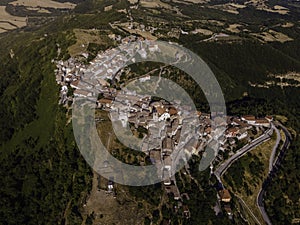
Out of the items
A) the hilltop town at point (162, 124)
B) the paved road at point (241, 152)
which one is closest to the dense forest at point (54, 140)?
the hilltop town at point (162, 124)

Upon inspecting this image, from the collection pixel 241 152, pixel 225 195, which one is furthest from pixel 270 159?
pixel 225 195

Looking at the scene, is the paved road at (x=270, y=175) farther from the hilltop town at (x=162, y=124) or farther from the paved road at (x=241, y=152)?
the hilltop town at (x=162, y=124)

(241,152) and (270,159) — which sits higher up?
(241,152)

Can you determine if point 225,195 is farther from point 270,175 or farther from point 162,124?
point 162,124

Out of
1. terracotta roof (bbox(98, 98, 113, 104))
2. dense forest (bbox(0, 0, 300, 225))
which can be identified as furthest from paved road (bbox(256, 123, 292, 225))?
terracotta roof (bbox(98, 98, 113, 104))

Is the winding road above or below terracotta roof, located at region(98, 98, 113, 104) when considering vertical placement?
below

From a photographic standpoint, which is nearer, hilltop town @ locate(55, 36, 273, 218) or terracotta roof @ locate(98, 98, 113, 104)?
hilltop town @ locate(55, 36, 273, 218)

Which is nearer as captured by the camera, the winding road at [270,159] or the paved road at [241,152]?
the winding road at [270,159]

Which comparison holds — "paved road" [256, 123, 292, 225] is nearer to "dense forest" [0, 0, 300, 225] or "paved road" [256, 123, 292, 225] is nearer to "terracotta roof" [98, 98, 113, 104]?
"dense forest" [0, 0, 300, 225]

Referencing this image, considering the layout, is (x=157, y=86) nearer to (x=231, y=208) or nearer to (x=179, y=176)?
(x=179, y=176)
